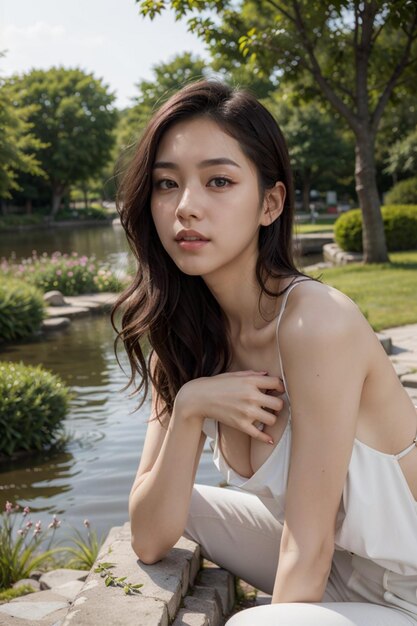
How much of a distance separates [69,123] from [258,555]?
195ft

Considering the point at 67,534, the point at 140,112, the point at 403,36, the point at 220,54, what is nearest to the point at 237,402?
the point at 67,534

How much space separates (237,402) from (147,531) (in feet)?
1.71

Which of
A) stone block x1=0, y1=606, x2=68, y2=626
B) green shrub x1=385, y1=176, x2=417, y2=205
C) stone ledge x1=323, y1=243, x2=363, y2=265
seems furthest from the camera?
green shrub x1=385, y1=176, x2=417, y2=205

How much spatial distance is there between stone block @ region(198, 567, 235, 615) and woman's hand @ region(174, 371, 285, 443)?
2.11 ft

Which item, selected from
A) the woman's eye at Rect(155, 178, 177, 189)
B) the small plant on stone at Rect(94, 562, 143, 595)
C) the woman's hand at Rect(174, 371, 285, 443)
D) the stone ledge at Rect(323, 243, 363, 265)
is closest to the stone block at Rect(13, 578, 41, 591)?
the small plant on stone at Rect(94, 562, 143, 595)

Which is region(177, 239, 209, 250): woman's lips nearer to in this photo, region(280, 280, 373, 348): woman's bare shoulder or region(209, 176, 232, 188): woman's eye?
region(209, 176, 232, 188): woman's eye

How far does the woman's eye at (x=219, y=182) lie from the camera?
84.5 inches

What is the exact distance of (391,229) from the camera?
18.0 m

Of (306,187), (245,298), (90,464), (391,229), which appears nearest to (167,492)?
(245,298)

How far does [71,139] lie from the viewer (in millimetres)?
58812

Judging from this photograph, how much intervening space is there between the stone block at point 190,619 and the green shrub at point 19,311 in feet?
28.7

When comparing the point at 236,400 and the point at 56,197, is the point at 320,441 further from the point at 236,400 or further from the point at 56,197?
the point at 56,197

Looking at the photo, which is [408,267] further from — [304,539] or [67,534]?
[304,539]

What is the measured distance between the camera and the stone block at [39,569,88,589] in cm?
344
